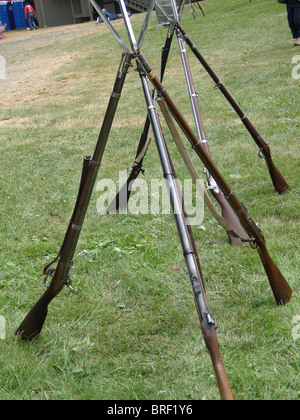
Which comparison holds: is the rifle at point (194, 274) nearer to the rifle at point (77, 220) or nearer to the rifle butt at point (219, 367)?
the rifle butt at point (219, 367)

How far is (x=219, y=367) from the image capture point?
2.33 meters

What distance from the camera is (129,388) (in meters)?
2.81

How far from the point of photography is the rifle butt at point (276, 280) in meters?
3.21

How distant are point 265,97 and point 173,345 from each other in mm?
7242

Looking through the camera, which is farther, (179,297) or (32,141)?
(32,141)

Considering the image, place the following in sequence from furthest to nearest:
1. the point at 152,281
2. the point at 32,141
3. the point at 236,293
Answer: the point at 32,141
the point at 152,281
the point at 236,293

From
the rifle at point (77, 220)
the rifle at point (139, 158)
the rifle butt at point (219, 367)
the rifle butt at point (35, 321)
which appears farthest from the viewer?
the rifle at point (139, 158)

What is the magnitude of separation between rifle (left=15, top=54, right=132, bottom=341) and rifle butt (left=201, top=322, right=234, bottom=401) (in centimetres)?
101

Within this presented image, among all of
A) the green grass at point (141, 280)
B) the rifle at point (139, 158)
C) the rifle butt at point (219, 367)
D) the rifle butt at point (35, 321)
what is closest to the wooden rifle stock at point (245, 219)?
the green grass at point (141, 280)

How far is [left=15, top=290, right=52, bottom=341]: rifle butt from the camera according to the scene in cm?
316

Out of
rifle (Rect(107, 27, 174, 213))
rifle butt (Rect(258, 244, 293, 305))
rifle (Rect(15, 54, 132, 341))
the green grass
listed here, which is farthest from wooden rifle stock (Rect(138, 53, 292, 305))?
rifle (Rect(107, 27, 174, 213))

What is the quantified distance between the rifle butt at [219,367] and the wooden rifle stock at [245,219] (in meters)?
0.95
